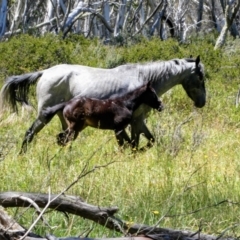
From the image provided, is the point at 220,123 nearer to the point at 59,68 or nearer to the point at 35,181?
the point at 59,68

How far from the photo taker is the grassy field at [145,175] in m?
5.26

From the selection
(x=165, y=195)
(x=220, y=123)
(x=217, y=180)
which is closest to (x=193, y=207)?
(x=165, y=195)

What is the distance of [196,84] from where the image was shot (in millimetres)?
→ 11320

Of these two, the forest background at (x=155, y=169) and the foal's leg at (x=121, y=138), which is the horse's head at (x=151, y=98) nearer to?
the forest background at (x=155, y=169)

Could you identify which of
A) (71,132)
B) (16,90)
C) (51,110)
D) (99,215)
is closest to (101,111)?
(71,132)

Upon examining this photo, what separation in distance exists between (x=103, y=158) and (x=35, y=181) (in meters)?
2.01

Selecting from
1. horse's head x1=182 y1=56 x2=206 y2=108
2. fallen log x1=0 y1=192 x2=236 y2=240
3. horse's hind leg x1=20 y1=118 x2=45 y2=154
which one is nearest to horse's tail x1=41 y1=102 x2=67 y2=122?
horse's hind leg x1=20 y1=118 x2=45 y2=154

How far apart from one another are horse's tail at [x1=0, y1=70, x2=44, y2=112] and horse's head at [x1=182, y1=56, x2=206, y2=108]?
7.44 ft

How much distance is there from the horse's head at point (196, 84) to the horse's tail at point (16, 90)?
Answer: 7.44 feet

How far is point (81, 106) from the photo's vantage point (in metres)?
9.23

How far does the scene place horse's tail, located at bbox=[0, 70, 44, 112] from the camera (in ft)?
34.5

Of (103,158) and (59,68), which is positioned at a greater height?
(59,68)

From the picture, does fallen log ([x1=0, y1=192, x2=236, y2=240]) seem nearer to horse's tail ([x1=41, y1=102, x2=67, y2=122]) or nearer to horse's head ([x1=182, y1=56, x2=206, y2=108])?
horse's tail ([x1=41, y1=102, x2=67, y2=122])

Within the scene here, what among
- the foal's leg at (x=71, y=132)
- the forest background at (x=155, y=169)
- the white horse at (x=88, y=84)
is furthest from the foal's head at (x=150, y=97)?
the foal's leg at (x=71, y=132)
